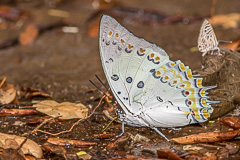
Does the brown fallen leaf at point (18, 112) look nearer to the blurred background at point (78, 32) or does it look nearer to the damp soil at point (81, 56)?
the damp soil at point (81, 56)

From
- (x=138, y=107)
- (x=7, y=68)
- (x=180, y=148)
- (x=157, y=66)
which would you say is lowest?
(x=7, y=68)

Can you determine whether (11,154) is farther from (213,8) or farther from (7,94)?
(213,8)

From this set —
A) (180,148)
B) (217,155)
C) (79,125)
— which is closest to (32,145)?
(79,125)

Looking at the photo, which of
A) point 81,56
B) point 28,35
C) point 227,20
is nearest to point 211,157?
point 81,56

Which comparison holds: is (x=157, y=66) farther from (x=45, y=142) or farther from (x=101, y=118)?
(x=45, y=142)

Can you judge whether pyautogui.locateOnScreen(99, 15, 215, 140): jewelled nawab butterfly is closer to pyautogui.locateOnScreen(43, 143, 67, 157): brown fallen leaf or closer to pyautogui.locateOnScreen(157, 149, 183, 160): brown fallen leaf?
pyautogui.locateOnScreen(157, 149, 183, 160): brown fallen leaf

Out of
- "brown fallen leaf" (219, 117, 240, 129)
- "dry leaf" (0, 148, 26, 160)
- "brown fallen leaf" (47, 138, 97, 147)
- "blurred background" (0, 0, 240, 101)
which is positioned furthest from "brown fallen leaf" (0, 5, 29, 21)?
"brown fallen leaf" (219, 117, 240, 129)
